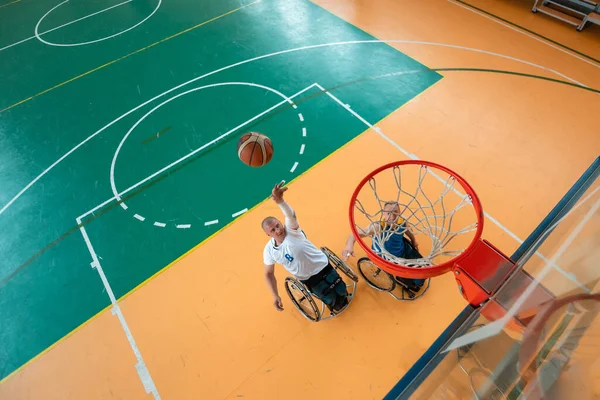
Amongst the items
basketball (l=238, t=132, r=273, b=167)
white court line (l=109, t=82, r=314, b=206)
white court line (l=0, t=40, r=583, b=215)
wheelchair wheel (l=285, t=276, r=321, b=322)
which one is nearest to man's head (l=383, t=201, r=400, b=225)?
wheelchair wheel (l=285, t=276, r=321, b=322)

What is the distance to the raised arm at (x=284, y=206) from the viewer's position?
3244 millimetres

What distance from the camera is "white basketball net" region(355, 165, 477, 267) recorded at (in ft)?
12.5

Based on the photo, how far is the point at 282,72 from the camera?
687cm

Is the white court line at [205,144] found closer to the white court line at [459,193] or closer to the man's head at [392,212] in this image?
the white court line at [459,193]

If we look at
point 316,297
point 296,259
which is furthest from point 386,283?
point 296,259

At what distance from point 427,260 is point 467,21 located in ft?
21.0

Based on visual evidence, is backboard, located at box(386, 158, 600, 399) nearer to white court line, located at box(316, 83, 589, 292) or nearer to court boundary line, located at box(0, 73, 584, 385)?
white court line, located at box(316, 83, 589, 292)

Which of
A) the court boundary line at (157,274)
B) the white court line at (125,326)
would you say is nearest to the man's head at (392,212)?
the court boundary line at (157,274)

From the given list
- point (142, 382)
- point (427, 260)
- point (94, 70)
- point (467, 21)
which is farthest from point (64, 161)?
point (467, 21)

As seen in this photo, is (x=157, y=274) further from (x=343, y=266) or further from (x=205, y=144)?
(x=343, y=266)

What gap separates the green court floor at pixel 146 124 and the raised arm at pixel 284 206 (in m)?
1.77

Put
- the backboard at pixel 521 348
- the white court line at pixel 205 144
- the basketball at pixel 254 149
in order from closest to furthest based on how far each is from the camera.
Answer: the backboard at pixel 521 348 → the basketball at pixel 254 149 → the white court line at pixel 205 144

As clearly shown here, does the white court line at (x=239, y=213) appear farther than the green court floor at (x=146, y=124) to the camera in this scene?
Yes

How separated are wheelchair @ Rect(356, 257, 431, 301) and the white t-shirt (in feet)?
2.31
